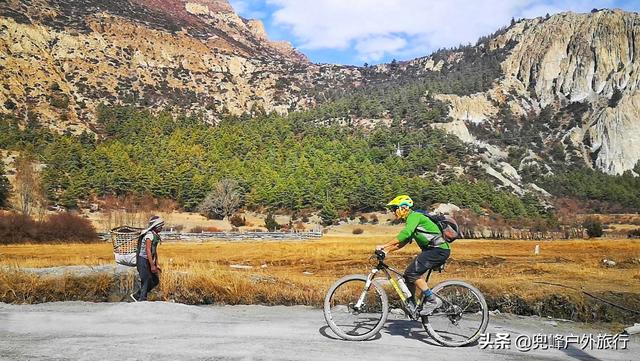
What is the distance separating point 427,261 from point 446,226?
24.1 inches

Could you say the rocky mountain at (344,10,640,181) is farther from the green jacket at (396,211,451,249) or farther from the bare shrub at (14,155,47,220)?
the green jacket at (396,211,451,249)

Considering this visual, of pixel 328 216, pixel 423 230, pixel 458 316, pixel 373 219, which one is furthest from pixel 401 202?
pixel 373 219

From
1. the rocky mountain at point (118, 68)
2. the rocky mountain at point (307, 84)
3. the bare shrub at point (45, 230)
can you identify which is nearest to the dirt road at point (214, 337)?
the bare shrub at point (45, 230)

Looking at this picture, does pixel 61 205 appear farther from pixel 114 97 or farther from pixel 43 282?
pixel 43 282

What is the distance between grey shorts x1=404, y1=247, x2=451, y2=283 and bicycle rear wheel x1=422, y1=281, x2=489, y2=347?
0.40 m

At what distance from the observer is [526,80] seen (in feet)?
634

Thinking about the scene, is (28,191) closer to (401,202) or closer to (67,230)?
(67,230)

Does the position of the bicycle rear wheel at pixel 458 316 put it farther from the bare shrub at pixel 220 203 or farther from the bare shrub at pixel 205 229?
the bare shrub at pixel 220 203

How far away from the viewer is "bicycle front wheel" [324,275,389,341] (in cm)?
761

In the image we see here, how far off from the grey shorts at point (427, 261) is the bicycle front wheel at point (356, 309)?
0.56m

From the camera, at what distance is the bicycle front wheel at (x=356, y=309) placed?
7.61 metres

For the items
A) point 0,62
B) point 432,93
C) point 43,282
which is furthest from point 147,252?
point 432,93

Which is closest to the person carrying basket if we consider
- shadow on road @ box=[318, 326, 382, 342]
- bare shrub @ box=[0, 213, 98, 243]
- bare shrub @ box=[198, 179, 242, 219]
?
shadow on road @ box=[318, 326, 382, 342]

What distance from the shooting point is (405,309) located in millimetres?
7750
